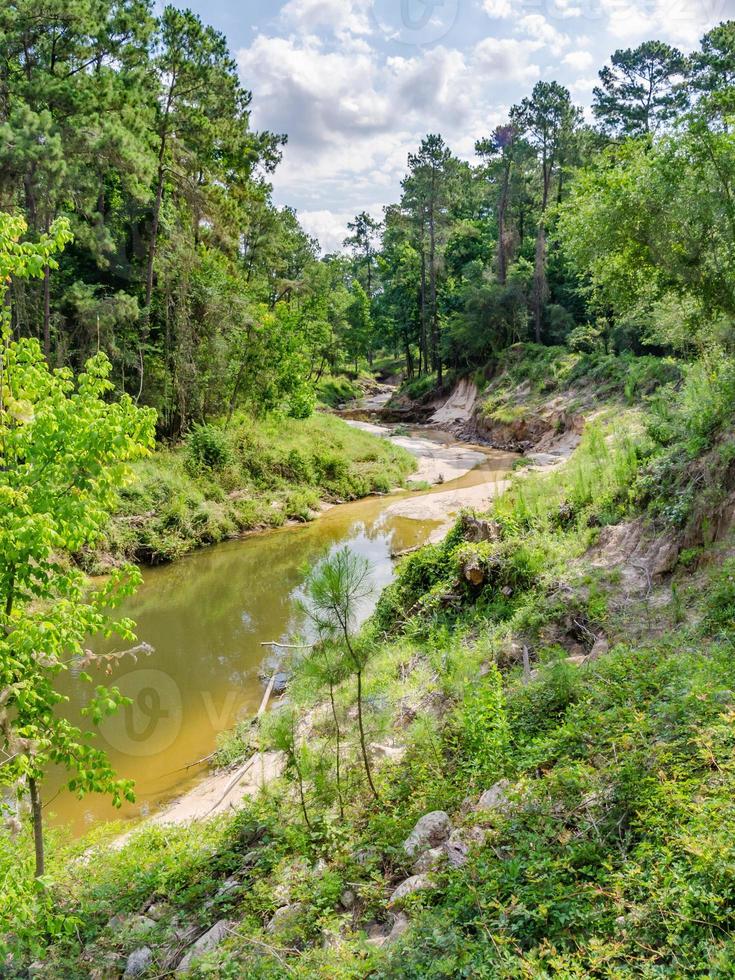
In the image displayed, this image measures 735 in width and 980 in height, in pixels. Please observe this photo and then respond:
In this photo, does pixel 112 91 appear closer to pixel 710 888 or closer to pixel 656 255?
pixel 656 255

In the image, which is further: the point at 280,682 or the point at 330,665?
the point at 280,682

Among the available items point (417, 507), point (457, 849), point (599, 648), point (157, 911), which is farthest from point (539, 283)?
point (157, 911)

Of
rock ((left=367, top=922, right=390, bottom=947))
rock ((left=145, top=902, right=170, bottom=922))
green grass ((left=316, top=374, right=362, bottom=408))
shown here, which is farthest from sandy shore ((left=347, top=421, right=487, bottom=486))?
rock ((left=367, top=922, right=390, bottom=947))

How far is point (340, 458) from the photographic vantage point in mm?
24531

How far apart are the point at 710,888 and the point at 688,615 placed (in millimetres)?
3951

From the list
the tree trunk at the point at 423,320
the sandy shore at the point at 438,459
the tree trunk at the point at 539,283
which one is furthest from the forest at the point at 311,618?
the tree trunk at the point at 423,320

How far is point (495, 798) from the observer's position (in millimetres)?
4742

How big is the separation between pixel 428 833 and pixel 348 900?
77 cm

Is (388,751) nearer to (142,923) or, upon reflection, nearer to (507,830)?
(507,830)

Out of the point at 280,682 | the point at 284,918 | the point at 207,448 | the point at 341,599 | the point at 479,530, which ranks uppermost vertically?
the point at 207,448

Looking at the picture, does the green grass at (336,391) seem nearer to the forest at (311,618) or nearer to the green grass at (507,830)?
the forest at (311,618)

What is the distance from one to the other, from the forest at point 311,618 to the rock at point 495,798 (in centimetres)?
7

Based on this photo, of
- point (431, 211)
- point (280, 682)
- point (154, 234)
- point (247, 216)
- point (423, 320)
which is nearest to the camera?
point (280, 682)

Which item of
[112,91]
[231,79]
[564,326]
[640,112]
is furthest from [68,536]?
[640,112]
